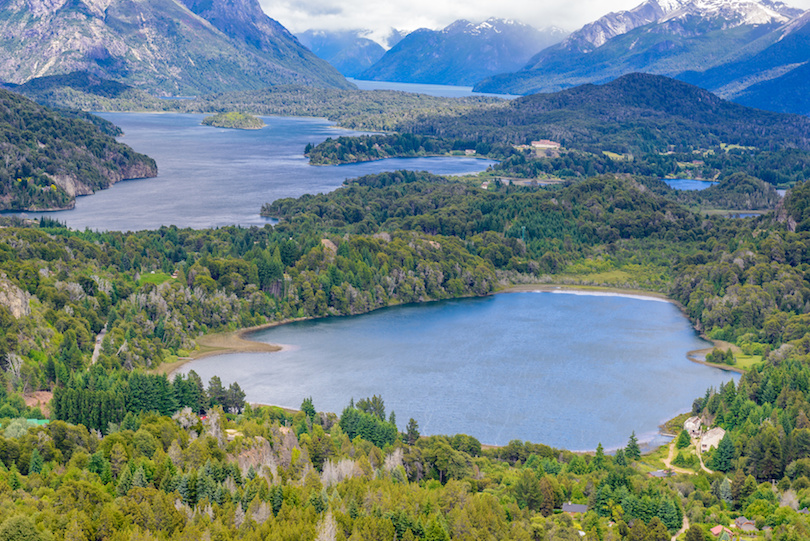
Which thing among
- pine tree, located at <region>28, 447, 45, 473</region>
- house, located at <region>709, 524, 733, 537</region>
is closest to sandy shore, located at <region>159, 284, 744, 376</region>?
pine tree, located at <region>28, 447, 45, 473</region>

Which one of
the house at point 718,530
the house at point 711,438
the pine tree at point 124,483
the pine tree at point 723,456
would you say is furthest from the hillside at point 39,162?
the house at point 718,530

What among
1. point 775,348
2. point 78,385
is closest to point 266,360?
point 78,385

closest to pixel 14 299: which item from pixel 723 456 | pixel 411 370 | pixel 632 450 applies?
pixel 411 370

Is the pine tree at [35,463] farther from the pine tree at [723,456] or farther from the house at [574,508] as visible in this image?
the pine tree at [723,456]

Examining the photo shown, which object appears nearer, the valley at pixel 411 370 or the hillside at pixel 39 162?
the valley at pixel 411 370

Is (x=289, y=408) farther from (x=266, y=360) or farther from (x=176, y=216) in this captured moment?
(x=176, y=216)

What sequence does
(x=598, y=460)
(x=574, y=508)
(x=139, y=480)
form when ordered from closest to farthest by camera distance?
(x=139, y=480) < (x=574, y=508) < (x=598, y=460)

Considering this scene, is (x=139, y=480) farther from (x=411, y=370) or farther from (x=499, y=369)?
(x=499, y=369)
